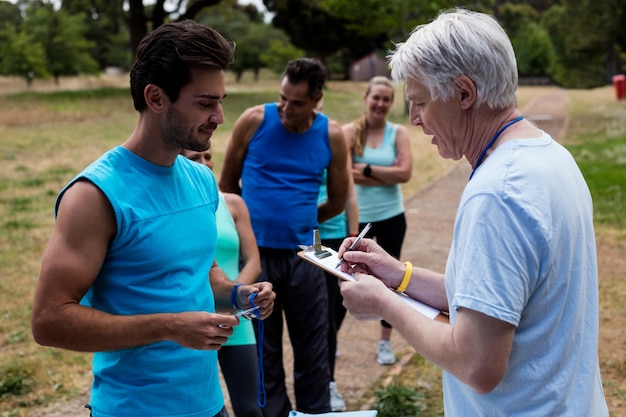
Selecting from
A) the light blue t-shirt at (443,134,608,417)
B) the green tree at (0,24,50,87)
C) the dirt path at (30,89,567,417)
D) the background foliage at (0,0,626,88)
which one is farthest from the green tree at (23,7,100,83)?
the light blue t-shirt at (443,134,608,417)

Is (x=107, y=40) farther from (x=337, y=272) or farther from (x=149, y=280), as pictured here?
(x=337, y=272)

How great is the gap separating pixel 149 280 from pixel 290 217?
2019mm

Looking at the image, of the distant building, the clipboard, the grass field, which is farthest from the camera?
the distant building

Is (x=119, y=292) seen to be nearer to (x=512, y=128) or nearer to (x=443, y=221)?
(x=512, y=128)

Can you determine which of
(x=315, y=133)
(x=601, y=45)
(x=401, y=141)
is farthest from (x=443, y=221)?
(x=601, y=45)

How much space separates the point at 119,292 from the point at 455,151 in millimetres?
1131

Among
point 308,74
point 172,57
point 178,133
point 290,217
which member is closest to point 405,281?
point 178,133

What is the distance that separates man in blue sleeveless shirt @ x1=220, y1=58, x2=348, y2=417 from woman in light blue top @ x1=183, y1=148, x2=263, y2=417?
387mm

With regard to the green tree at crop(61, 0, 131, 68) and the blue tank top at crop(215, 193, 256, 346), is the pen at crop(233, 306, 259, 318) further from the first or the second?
the green tree at crop(61, 0, 131, 68)

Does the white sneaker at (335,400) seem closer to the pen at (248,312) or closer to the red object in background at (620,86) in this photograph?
the pen at (248,312)

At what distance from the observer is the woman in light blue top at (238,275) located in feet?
11.4

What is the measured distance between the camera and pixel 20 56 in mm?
44000

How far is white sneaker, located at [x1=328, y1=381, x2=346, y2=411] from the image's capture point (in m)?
4.73

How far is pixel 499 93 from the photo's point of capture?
1815 mm
